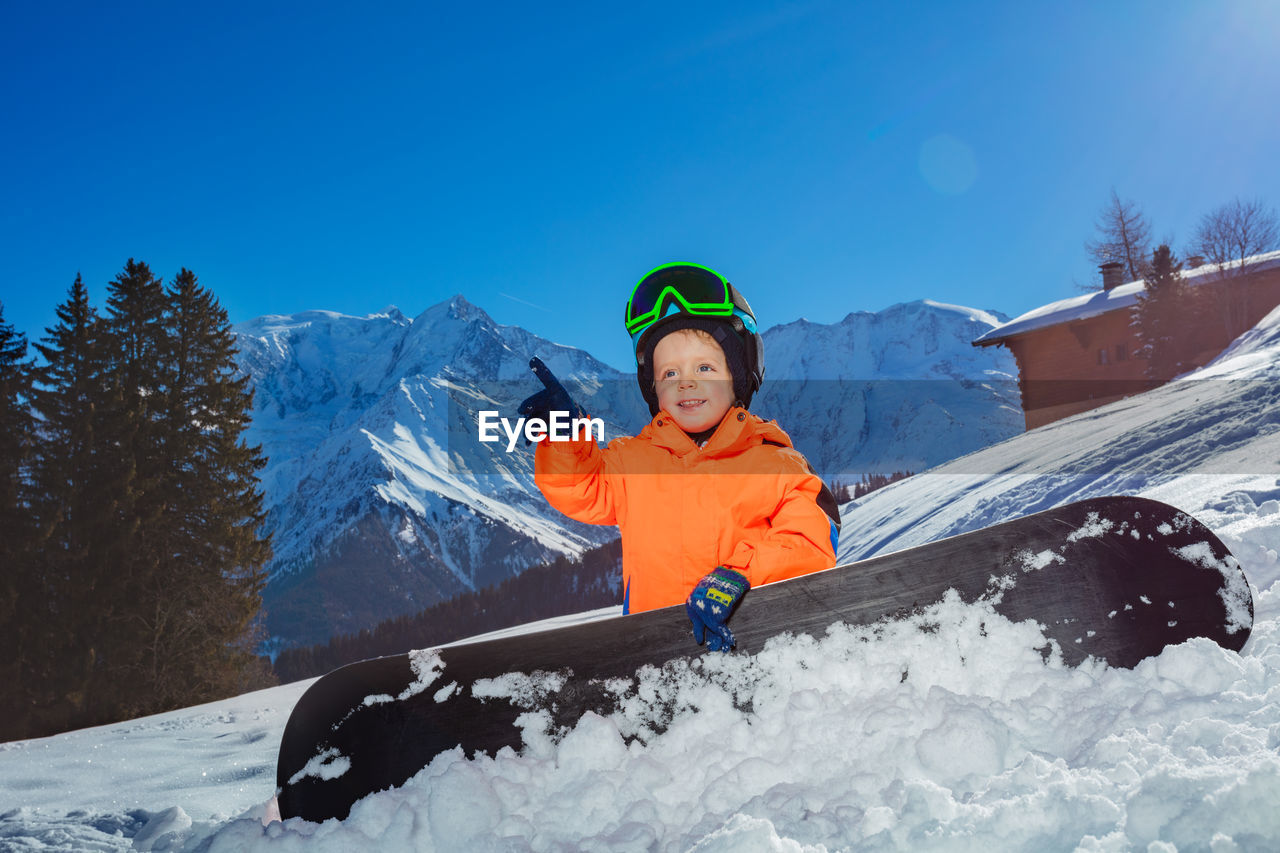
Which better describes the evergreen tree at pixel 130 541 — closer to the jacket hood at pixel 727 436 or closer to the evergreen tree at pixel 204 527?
the evergreen tree at pixel 204 527

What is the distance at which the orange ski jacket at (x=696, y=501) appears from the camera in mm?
2676

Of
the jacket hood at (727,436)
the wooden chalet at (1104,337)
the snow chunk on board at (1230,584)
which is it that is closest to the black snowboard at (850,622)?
the snow chunk on board at (1230,584)

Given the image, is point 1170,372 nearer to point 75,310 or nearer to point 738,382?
point 738,382

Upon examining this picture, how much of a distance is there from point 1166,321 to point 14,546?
1424 inches

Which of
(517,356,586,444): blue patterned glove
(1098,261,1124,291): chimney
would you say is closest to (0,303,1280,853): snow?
(517,356,586,444): blue patterned glove

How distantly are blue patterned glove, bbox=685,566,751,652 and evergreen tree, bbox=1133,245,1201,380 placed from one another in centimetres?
2915

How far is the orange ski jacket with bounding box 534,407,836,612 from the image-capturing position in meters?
2.68

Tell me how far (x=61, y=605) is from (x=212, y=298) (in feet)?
34.0

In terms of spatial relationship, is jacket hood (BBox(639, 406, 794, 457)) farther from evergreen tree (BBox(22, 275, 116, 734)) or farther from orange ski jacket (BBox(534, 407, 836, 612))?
evergreen tree (BBox(22, 275, 116, 734))

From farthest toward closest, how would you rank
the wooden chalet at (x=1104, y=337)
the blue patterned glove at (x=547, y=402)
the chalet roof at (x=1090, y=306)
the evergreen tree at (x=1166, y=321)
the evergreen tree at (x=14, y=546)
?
the chalet roof at (x=1090, y=306) → the wooden chalet at (x=1104, y=337) → the evergreen tree at (x=1166, y=321) → the evergreen tree at (x=14, y=546) → the blue patterned glove at (x=547, y=402)

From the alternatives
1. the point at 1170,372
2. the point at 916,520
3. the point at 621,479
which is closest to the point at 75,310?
the point at 916,520

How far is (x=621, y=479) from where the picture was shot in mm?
2881

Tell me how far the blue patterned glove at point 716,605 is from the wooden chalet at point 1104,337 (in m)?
28.2

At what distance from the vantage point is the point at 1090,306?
94.4ft
